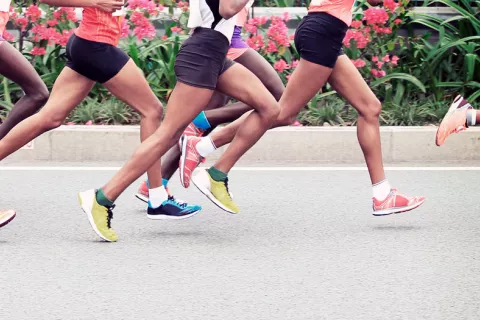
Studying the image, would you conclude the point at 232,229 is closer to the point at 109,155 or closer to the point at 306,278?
the point at 306,278

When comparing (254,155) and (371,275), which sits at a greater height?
(371,275)

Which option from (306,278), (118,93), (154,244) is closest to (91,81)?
Result: (118,93)

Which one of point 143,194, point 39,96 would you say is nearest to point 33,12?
point 39,96

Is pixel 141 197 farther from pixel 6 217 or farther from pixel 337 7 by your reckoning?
pixel 337 7

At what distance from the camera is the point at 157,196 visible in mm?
6703

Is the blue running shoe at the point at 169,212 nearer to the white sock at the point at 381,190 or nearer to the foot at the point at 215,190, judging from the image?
the foot at the point at 215,190

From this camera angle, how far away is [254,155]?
9.14 m

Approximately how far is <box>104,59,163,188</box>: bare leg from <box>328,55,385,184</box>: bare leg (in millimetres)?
1034

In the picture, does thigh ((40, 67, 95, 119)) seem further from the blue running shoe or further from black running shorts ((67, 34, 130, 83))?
the blue running shoe

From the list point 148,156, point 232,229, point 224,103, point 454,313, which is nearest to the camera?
point 454,313

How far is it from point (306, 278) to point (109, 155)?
3.90 meters

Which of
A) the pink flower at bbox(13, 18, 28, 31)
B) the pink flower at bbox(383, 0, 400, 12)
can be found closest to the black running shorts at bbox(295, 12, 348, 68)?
the pink flower at bbox(383, 0, 400, 12)

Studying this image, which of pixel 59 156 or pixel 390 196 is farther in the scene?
pixel 59 156

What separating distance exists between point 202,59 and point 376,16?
13.3 ft
